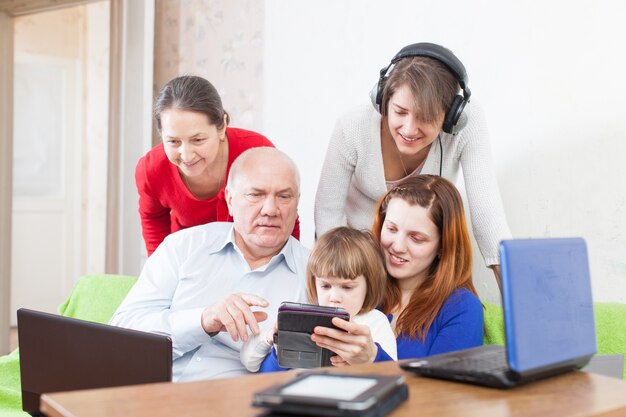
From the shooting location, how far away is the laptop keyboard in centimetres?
104

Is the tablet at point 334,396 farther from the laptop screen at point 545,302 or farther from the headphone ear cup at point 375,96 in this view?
the headphone ear cup at point 375,96

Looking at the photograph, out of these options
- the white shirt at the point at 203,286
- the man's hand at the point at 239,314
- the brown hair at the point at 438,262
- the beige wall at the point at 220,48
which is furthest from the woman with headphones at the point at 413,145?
the beige wall at the point at 220,48

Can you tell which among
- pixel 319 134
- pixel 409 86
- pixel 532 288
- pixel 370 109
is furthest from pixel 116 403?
pixel 319 134

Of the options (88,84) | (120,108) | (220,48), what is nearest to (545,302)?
(220,48)

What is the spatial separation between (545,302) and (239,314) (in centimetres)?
73

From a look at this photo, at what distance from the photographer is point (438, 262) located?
6.14 ft

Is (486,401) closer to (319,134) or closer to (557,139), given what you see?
(557,139)

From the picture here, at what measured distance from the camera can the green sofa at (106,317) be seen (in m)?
1.74

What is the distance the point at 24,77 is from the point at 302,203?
3.47 meters

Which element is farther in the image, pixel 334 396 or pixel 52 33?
pixel 52 33

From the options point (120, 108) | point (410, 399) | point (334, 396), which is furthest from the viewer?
point (120, 108)

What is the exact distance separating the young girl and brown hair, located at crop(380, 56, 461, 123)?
336 mm

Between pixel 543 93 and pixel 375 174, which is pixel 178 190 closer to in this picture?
pixel 375 174

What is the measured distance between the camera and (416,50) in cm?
189
